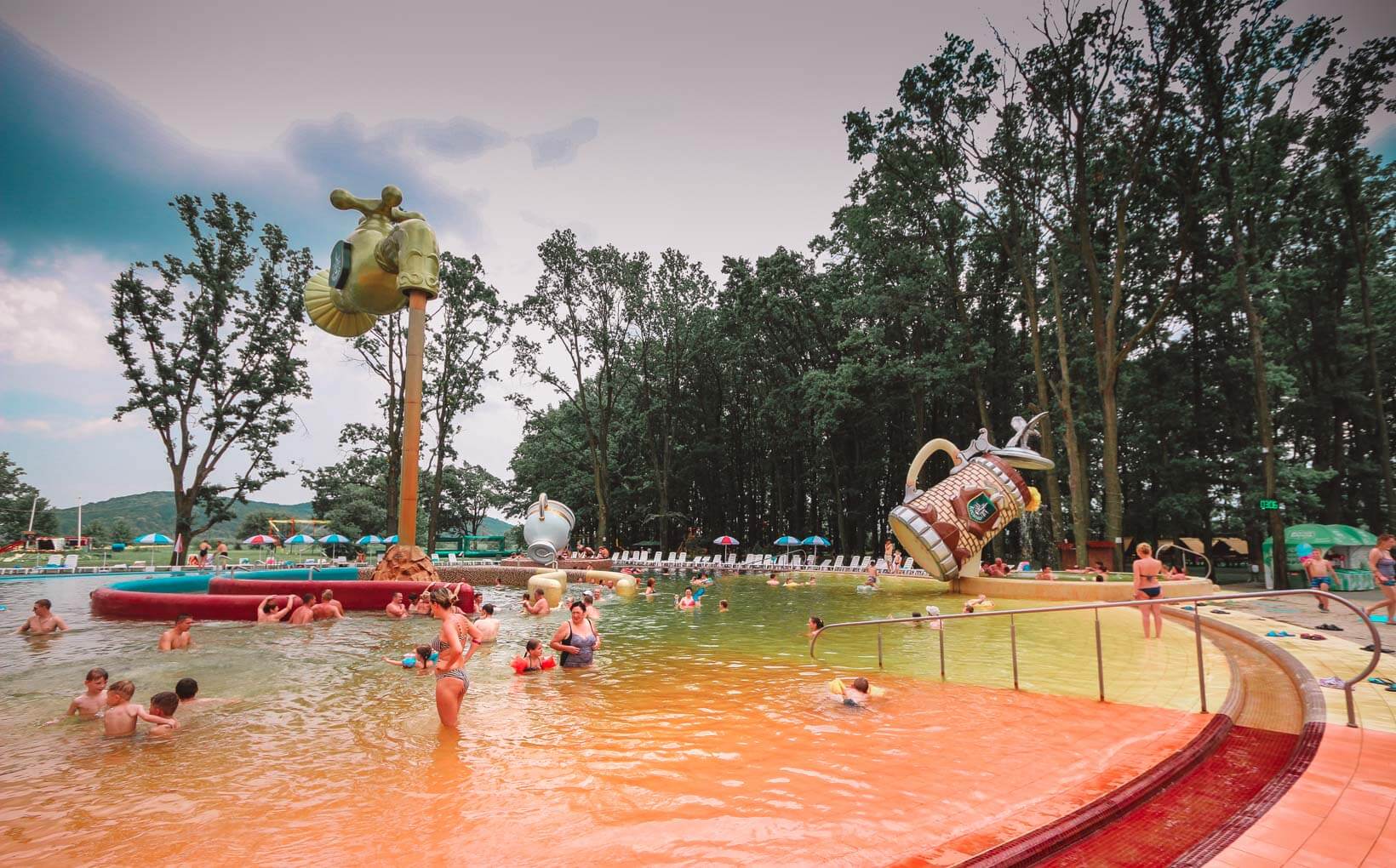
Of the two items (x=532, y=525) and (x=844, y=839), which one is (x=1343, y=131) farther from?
(x=532, y=525)

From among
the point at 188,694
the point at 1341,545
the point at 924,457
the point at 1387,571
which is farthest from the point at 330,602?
the point at 1341,545

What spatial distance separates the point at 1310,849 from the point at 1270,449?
20887 mm

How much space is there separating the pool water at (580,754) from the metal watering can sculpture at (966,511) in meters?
7.56

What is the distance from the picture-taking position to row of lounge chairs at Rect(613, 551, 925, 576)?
3024 centimetres

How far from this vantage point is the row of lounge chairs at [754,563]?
30.2 metres

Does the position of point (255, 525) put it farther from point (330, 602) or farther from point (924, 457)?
point (924, 457)

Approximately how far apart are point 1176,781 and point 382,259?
1815 centimetres

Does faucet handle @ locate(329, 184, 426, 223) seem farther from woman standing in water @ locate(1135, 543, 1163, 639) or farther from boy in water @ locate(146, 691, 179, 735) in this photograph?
woman standing in water @ locate(1135, 543, 1163, 639)

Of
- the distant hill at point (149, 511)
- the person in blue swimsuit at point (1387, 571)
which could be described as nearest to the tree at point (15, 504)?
the distant hill at point (149, 511)

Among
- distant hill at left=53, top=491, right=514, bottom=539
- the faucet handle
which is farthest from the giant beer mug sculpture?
distant hill at left=53, top=491, right=514, bottom=539

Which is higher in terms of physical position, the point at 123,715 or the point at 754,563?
the point at 123,715

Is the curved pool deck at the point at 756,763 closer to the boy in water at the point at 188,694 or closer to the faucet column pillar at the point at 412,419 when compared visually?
the boy in water at the point at 188,694

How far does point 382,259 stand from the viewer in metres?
16.6

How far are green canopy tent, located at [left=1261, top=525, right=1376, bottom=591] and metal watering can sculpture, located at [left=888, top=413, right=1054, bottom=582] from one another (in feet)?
23.4
